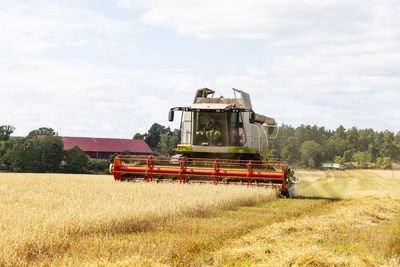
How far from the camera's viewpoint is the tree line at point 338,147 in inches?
3430

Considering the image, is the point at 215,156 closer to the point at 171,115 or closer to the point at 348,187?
the point at 171,115

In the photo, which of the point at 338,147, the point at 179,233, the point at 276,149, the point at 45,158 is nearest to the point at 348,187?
the point at 179,233

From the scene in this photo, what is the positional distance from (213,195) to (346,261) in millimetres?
5810

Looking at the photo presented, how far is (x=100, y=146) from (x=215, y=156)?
2632 inches

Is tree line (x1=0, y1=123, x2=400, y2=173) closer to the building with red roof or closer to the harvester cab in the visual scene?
the harvester cab

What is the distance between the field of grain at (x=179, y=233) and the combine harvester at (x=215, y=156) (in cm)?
335

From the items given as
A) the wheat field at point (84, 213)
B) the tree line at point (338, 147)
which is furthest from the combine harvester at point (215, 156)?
the tree line at point (338, 147)

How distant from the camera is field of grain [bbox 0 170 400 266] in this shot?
18.8 ft

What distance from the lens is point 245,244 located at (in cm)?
684

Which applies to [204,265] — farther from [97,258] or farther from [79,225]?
[79,225]

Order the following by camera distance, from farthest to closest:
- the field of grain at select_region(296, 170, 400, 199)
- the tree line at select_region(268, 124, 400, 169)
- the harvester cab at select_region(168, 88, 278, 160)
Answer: the tree line at select_region(268, 124, 400, 169) < the field of grain at select_region(296, 170, 400, 199) < the harvester cab at select_region(168, 88, 278, 160)

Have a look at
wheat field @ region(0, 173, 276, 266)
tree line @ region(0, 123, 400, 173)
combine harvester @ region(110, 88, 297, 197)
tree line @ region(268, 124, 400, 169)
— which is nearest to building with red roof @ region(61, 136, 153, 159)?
tree line @ region(0, 123, 400, 173)

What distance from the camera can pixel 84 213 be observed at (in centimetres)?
739

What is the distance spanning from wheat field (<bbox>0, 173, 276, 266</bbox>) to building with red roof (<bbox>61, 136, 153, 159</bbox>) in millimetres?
68987
